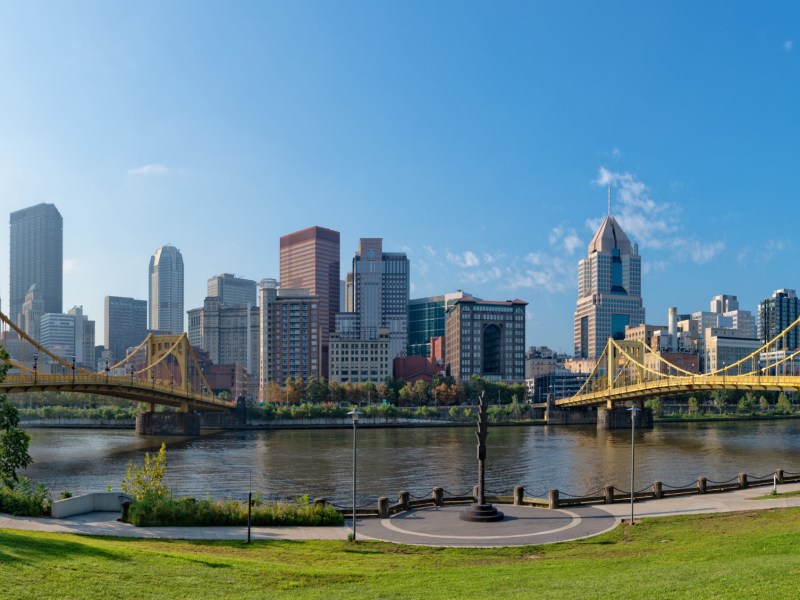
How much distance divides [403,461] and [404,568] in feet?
163

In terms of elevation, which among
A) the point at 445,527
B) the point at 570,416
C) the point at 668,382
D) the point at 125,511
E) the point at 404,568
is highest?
the point at 668,382

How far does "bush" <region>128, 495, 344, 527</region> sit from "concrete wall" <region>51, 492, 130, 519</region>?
7.43ft

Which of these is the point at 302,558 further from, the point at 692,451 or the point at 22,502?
the point at 692,451

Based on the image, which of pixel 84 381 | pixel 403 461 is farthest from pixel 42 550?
pixel 84 381

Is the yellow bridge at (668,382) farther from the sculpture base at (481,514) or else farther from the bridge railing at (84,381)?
the bridge railing at (84,381)

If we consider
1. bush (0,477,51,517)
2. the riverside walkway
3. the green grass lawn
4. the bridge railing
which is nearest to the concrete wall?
the riverside walkway

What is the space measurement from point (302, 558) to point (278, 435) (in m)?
98.2

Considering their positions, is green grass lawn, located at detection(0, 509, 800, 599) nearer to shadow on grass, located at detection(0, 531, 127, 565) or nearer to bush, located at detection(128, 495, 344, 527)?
shadow on grass, located at detection(0, 531, 127, 565)

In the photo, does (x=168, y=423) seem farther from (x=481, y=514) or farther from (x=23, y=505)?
(x=481, y=514)

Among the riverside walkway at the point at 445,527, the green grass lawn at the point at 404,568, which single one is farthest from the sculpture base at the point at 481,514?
the green grass lawn at the point at 404,568

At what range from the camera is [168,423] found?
119938 mm

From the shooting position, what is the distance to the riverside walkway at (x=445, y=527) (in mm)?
28781

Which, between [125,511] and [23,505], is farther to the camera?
[23,505]

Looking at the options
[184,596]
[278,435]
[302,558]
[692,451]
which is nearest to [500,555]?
[302,558]
